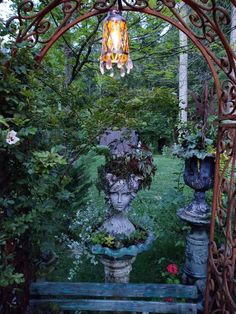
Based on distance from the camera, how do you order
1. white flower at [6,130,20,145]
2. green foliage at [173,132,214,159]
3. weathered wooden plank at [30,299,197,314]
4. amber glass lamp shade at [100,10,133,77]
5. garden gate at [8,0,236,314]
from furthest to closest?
green foliage at [173,132,214,159] → weathered wooden plank at [30,299,197,314] → garden gate at [8,0,236,314] → amber glass lamp shade at [100,10,133,77] → white flower at [6,130,20,145]

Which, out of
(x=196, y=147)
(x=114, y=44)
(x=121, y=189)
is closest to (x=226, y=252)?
(x=121, y=189)

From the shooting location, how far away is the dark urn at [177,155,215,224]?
2348 mm

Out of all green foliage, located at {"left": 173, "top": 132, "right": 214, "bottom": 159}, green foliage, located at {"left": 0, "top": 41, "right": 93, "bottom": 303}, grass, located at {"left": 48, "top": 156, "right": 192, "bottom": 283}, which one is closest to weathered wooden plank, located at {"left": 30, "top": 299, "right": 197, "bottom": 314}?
green foliage, located at {"left": 0, "top": 41, "right": 93, "bottom": 303}

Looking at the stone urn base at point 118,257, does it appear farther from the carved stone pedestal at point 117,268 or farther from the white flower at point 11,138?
the white flower at point 11,138

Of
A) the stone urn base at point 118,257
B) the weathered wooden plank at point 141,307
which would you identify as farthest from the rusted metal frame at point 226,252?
the stone urn base at point 118,257

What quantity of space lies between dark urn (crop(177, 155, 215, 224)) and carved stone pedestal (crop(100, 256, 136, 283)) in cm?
67

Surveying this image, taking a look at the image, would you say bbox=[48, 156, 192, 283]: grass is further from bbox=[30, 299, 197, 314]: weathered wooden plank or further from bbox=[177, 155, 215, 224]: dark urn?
bbox=[30, 299, 197, 314]: weathered wooden plank

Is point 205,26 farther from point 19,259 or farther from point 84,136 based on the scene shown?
point 19,259

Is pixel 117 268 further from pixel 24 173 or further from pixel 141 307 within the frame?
pixel 24 173

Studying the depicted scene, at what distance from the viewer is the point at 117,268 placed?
209cm

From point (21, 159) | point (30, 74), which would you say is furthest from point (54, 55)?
point (21, 159)

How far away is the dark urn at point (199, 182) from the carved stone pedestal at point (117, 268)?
674 mm

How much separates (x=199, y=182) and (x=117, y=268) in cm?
95

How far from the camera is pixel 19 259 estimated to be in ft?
5.16
